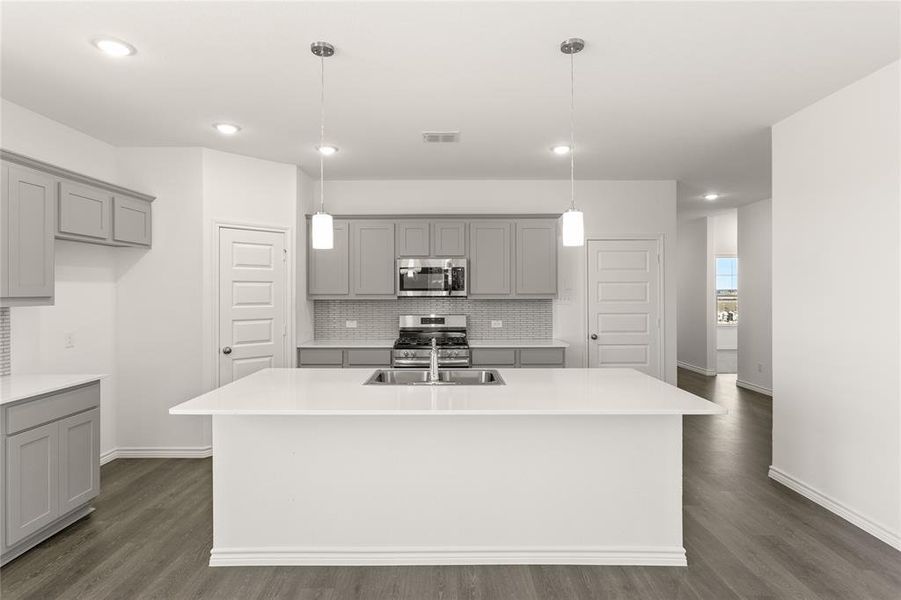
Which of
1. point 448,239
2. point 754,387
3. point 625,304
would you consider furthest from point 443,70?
point 754,387

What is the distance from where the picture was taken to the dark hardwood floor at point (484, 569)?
2.35 meters

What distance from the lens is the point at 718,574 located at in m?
2.50

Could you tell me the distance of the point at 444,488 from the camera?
2627 millimetres

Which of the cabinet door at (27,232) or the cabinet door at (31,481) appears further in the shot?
the cabinet door at (27,232)

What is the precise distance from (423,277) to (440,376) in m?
2.01

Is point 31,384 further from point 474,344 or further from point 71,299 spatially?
point 474,344

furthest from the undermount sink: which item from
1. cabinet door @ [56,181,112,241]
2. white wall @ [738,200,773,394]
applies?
white wall @ [738,200,773,394]

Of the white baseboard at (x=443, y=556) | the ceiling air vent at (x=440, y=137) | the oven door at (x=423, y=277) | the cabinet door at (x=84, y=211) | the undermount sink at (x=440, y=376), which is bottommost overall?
the white baseboard at (x=443, y=556)

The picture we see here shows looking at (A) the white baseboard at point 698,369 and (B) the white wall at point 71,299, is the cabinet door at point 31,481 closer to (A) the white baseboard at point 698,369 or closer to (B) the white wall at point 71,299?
(B) the white wall at point 71,299

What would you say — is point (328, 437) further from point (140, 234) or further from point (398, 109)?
point (140, 234)

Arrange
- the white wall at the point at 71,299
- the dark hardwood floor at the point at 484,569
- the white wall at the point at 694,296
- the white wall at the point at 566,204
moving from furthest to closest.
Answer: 1. the white wall at the point at 694,296
2. the white wall at the point at 566,204
3. the white wall at the point at 71,299
4. the dark hardwood floor at the point at 484,569

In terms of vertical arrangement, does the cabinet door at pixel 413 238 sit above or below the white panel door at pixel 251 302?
above

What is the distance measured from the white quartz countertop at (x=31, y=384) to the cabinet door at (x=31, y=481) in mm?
198

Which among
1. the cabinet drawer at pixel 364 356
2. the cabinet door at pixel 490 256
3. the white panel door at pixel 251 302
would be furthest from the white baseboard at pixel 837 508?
the white panel door at pixel 251 302
